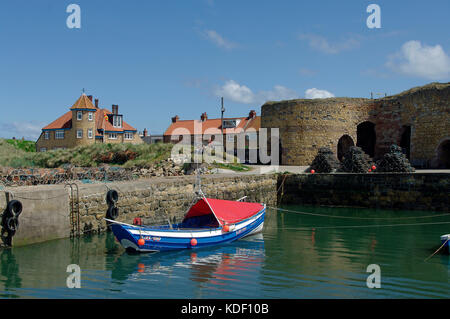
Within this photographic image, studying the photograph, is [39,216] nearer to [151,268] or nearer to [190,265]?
[151,268]

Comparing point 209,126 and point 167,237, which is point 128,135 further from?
point 167,237

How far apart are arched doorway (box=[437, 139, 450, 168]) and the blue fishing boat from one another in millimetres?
18774

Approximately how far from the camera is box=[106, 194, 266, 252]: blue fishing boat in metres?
12.8

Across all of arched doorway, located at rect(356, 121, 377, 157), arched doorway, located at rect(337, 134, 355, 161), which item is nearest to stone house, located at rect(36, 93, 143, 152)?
arched doorway, located at rect(337, 134, 355, 161)

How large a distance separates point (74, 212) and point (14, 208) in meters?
2.46

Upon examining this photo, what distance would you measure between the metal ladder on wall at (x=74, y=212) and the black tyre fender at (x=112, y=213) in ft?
3.89

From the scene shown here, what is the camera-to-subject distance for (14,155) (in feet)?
127

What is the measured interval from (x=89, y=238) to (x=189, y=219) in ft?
12.0

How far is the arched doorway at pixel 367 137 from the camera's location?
38.0 meters

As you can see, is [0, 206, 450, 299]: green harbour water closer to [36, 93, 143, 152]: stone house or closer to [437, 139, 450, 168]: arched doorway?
[437, 139, 450, 168]: arched doorway

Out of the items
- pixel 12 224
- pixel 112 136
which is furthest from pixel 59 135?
pixel 12 224

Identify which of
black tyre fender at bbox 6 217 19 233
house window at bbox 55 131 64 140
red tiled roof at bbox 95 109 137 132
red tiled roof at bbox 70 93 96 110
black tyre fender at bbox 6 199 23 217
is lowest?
black tyre fender at bbox 6 217 19 233

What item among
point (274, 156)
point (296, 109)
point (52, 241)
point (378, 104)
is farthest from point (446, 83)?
point (52, 241)

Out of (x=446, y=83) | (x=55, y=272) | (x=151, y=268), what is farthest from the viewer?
(x=446, y=83)
